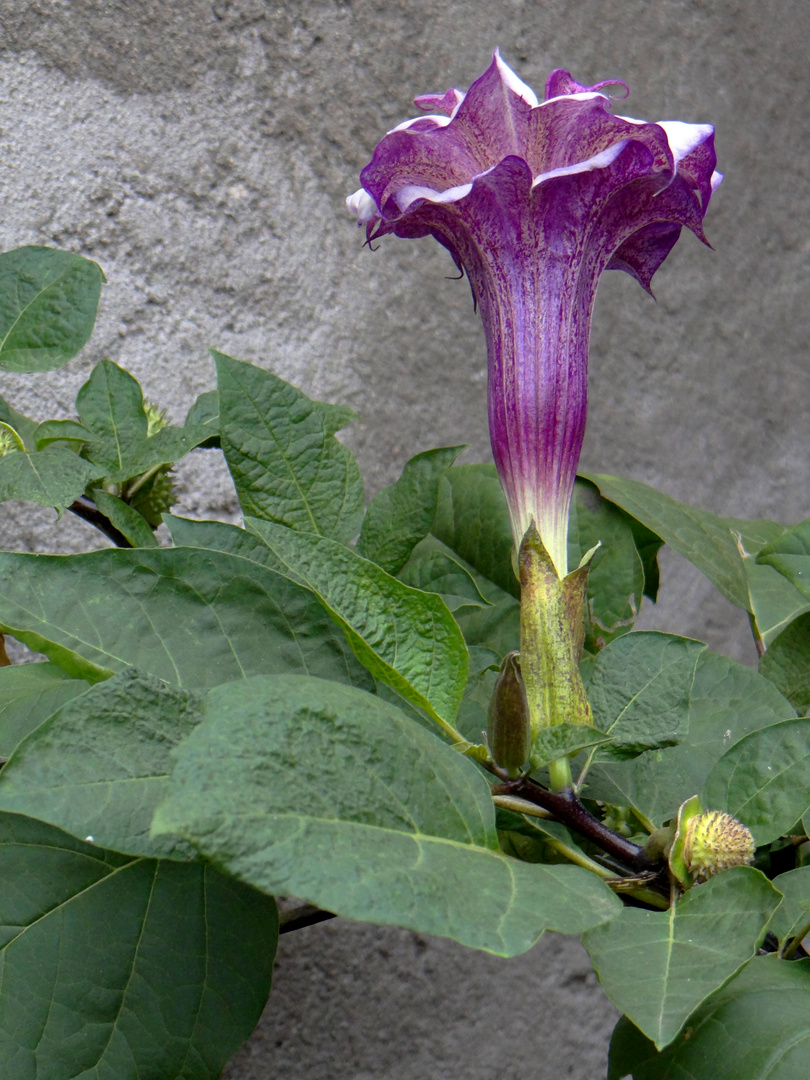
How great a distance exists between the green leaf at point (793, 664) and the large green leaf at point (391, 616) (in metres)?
0.19

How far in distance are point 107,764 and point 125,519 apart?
0.58ft

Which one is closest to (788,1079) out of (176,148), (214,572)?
(214,572)

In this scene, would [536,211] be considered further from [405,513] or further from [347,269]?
[347,269]

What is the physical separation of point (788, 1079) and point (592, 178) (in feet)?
0.81

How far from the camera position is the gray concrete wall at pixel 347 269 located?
2.01 feet

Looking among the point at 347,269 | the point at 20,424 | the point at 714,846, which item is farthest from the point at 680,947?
the point at 347,269

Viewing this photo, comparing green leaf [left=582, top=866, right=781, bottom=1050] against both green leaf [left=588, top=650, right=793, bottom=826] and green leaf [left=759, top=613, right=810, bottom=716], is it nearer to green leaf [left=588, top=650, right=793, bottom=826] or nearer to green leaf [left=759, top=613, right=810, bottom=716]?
green leaf [left=588, top=650, right=793, bottom=826]

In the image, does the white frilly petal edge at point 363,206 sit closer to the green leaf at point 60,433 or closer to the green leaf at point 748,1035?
the green leaf at point 60,433

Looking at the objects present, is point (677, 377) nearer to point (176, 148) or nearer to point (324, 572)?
point (176, 148)

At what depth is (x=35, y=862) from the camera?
272mm

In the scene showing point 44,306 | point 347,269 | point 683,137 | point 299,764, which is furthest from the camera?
point 347,269

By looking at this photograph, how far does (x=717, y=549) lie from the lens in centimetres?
45

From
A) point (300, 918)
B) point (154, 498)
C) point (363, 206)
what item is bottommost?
point (300, 918)

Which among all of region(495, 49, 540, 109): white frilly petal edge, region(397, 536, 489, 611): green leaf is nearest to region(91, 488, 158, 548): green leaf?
region(397, 536, 489, 611): green leaf
